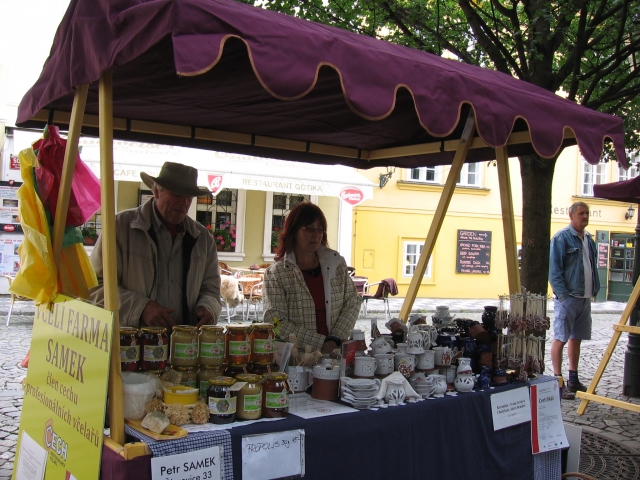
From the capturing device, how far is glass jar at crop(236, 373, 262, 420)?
7.91ft

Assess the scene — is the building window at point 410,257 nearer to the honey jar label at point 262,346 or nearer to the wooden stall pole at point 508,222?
the wooden stall pole at point 508,222

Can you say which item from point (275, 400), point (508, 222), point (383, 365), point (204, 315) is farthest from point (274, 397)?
point (508, 222)

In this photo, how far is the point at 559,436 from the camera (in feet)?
11.6

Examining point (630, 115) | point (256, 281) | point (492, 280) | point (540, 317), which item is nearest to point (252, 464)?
point (540, 317)

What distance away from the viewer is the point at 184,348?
259 centimetres

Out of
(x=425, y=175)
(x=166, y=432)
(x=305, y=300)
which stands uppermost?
(x=425, y=175)

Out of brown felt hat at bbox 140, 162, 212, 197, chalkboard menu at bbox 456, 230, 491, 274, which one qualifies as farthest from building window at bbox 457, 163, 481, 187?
brown felt hat at bbox 140, 162, 212, 197

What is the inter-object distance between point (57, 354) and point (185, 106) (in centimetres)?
155

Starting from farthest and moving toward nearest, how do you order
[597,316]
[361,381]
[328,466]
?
[597,316], [361,381], [328,466]

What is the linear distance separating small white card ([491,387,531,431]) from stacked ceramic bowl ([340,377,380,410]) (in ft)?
2.65

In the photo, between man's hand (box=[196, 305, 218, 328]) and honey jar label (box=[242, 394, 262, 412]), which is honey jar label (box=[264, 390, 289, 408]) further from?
man's hand (box=[196, 305, 218, 328])

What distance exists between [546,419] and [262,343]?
1.79 metres

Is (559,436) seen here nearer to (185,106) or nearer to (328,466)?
(328,466)

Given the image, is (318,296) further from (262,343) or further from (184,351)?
(184,351)
